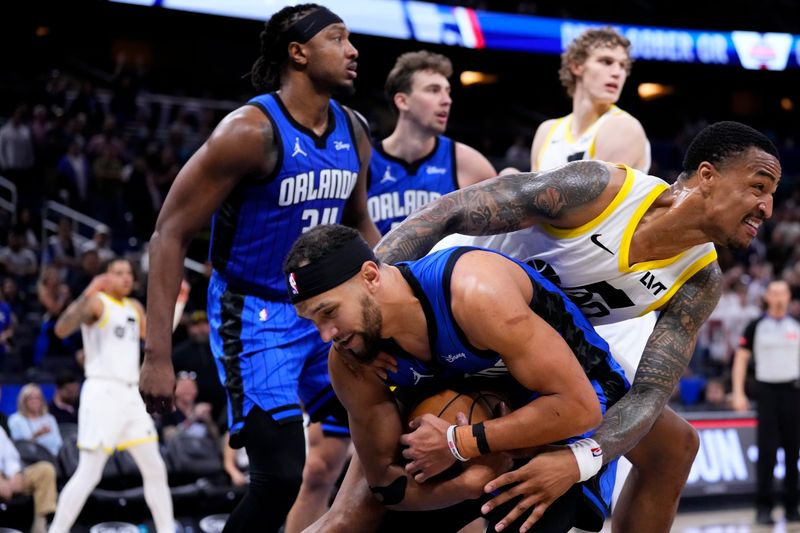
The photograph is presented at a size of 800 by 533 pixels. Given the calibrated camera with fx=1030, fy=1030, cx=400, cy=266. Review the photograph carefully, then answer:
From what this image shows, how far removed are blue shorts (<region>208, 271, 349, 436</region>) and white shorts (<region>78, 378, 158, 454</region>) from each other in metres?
3.31

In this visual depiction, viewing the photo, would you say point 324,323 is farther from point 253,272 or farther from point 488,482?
point 253,272

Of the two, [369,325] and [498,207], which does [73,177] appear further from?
[369,325]

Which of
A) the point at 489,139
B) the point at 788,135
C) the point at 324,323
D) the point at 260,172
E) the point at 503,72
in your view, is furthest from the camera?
the point at 788,135

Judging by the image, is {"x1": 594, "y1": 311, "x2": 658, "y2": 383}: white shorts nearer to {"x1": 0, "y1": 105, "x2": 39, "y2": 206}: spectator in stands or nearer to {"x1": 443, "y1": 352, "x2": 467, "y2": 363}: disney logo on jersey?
{"x1": 443, "y1": 352, "x2": 467, "y2": 363}: disney logo on jersey

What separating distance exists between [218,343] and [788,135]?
2480 centimetres

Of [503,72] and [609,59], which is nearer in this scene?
[609,59]

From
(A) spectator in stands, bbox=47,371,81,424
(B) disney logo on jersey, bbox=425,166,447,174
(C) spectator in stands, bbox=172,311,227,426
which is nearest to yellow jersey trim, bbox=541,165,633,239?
(B) disney logo on jersey, bbox=425,166,447,174

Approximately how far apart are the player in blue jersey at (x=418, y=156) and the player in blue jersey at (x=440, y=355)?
235cm

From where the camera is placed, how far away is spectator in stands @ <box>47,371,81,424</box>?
862 cm

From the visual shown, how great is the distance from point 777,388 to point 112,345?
230 inches

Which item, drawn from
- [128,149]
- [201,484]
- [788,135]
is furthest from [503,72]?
[201,484]

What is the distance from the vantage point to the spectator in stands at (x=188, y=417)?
8617mm

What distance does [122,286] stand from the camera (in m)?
7.74

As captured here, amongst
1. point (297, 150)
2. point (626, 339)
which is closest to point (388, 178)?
point (297, 150)
